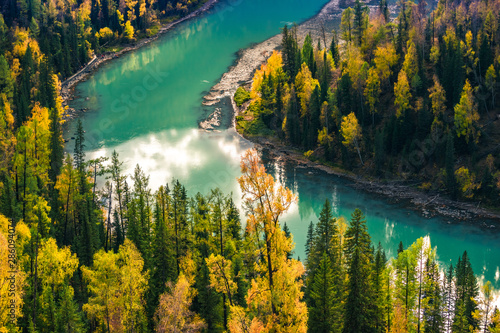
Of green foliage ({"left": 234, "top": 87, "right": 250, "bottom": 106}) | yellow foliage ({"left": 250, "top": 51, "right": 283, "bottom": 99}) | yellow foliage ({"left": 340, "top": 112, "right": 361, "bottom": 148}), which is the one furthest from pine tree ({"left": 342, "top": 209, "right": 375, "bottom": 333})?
green foliage ({"left": 234, "top": 87, "right": 250, "bottom": 106})

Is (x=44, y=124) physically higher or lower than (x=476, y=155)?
higher

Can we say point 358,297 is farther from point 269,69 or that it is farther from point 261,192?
point 269,69

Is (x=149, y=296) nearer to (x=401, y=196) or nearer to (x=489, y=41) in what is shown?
(x=401, y=196)

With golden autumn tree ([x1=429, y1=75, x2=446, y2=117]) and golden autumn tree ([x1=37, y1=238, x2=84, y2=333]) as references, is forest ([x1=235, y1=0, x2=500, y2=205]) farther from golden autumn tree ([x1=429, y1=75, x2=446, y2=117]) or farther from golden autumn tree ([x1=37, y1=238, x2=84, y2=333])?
golden autumn tree ([x1=37, y1=238, x2=84, y2=333])

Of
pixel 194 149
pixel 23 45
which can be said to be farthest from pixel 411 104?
pixel 23 45

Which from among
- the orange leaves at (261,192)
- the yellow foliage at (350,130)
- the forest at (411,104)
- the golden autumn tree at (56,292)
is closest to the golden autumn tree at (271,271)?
the orange leaves at (261,192)

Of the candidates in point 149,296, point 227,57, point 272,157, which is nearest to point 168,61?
point 227,57
